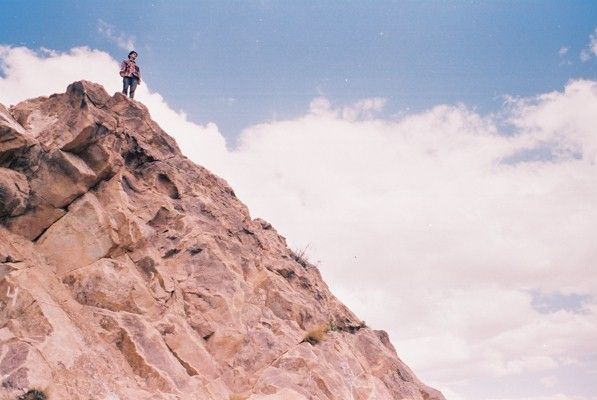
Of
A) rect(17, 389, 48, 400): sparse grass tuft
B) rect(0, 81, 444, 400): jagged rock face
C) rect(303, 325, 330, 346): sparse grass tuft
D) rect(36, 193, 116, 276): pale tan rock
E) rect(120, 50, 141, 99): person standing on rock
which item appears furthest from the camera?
rect(120, 50, 141, 99): person standing on rock

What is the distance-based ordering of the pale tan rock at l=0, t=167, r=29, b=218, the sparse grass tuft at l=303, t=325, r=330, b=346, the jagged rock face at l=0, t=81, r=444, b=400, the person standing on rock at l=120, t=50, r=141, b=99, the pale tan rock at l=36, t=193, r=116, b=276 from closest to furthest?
the jagged rock face at l=0, t=81, r=444, b=400 < the pale tan rock at l=0, t=167, r=29, b=218 < the pale tan rock at l=36, t=193, r=116, b=276 < the sparse grass tuft at l=303, t=325, r=330, b=346 < the person standing on rock at l=120, t=50, r=141, b=99

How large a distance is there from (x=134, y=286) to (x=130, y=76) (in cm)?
1050

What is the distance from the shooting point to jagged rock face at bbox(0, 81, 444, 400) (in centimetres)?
1198

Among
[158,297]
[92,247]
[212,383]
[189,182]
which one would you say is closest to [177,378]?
[212,383]

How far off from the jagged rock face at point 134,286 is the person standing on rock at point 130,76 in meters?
1.39

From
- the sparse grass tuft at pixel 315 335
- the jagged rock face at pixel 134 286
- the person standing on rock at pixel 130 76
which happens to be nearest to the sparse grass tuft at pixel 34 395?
the jagged rock face at pixel 134 286

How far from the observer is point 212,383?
1399 cm

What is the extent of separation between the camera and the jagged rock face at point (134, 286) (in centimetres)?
1198

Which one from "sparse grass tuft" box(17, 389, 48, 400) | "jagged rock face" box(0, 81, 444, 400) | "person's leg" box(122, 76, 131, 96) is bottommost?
"sparse grass tuft" box(17, 389, 48, 400)

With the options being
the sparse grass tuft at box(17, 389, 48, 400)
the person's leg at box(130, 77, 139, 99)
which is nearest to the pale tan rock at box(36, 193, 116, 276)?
the sparse grass tuft at box(17, 389, 48, 400)

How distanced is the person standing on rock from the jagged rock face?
139 cm

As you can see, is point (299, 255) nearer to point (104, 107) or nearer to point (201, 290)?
point (201, 290)

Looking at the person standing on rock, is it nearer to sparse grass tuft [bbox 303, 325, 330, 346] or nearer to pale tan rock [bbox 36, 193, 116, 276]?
pale tan rock [bbox 36, 193, 116, 276]

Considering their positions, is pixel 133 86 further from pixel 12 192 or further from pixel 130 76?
pixel 12 192
